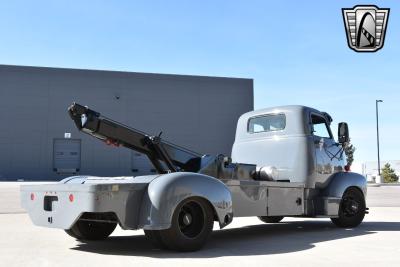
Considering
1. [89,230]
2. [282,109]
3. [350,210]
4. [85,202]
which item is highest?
[282,109]

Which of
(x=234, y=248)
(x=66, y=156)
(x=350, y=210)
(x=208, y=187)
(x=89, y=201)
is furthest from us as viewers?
(x=66, y=156)

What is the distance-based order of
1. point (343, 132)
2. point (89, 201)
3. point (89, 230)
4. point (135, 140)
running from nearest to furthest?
1. point (89, 201)
2. point (135, 140)
3. point (89, 230)
4. point (343, 132)

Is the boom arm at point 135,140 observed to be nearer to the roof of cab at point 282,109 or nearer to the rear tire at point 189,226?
the rear tire at point 189,226

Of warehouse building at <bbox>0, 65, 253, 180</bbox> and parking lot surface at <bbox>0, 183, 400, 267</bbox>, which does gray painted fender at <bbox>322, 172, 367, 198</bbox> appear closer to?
parking lot surface at <bbox>0, 183, 400, 267</bbox>

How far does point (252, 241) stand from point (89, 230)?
2.63 metres

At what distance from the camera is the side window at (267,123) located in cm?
1030

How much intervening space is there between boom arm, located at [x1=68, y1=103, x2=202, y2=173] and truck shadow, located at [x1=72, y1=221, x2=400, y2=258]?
128 centimetres

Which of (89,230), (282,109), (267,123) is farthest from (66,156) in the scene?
(89,230)

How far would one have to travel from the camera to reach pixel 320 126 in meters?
10.6

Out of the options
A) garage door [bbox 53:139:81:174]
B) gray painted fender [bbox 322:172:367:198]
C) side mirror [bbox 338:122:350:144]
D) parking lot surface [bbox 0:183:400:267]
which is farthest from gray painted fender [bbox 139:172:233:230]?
garage door [bbox 53:139:81:174]

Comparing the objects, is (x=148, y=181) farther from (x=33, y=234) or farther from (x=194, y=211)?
(x=33, y=234)

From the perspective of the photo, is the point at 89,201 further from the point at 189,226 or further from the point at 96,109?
the point at 96,109

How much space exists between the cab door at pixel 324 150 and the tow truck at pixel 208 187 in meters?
0.02

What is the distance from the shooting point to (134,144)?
26.4 ft
